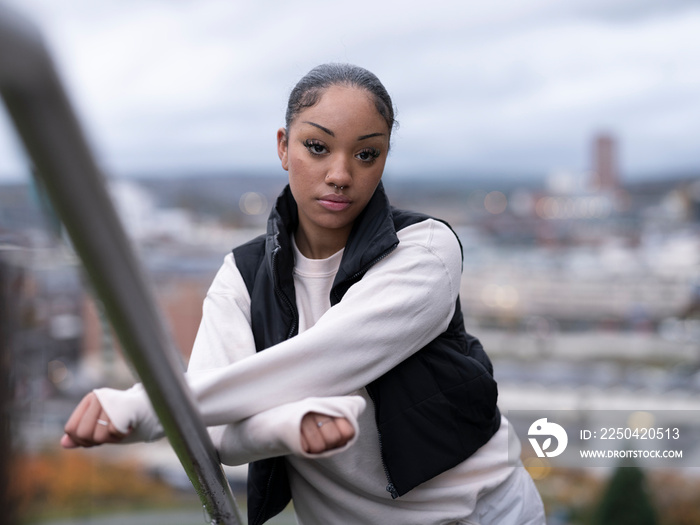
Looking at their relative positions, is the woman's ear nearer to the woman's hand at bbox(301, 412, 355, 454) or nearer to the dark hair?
the dark hair

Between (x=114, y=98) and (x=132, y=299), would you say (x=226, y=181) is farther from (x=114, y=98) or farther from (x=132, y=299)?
(x=132, y=299)

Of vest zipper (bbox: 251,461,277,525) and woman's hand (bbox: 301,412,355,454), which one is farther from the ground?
woman's hand (bbox: 301,412,355,454)

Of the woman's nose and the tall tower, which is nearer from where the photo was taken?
the woman's nose

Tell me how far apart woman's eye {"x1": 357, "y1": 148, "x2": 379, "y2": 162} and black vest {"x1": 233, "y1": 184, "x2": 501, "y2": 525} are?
0.20 ft

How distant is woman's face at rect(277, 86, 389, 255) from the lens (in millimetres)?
990

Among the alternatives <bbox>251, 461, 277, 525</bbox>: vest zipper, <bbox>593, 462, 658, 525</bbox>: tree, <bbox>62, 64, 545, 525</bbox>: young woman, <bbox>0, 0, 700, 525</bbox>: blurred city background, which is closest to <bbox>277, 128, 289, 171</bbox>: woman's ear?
<bbox>62, 64, 545, 525</bbox>: young woman

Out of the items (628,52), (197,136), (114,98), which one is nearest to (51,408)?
(197,136)

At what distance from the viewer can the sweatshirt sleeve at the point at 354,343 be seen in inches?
32.7

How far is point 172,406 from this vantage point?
644 millimetres

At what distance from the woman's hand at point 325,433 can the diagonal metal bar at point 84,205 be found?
0.47ft

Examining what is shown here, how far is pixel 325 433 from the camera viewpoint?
0.76 metres

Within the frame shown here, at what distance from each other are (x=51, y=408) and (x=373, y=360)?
29146 millimetres

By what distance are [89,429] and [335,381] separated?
10.2 inches

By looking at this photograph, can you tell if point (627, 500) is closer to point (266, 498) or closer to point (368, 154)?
point (266, 498)
